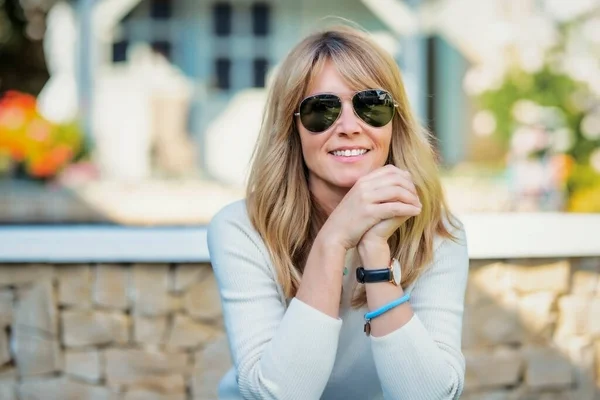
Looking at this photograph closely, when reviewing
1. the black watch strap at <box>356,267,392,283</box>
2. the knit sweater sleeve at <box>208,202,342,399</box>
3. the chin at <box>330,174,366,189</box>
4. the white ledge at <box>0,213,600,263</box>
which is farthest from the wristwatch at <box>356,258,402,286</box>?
the white ledge at <box>0,213,600,263</box>

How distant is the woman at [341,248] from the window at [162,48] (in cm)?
745

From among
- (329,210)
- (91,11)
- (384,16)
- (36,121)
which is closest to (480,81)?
(384,16)

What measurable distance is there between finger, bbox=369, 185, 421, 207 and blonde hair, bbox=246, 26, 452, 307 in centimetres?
19

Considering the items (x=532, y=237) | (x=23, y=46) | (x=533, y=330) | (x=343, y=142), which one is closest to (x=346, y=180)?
(x=343, y=142)

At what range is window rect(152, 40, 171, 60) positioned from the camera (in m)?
9.05

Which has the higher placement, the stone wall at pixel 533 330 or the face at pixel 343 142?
the face at pixel 343 142

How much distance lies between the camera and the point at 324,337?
5.09 ft

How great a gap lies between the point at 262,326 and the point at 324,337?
0.14 m

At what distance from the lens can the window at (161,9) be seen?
9.06 meters

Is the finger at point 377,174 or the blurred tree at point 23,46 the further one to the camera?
the blurred tree at point 23,46

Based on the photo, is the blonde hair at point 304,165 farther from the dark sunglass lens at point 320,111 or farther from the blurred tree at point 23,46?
the blurred tree at point 23,46

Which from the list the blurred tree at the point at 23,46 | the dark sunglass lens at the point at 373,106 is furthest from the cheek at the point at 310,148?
the blurred tree at the point at 23,46

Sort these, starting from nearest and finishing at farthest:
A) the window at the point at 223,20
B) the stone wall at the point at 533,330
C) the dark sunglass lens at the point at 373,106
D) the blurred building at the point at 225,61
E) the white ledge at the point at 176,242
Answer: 1. the dark sunglass lens at the point at 373,106
2. the white ledge at the point at 176,242
3. the stone wall at the point at 533,330
4. the blurred building at the point at 225,61
5. the window at the point at 223,20

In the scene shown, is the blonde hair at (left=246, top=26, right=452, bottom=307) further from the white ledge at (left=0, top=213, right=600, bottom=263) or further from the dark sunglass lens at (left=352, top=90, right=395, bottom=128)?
the white ledge at (left=0, top=213, right=600, bottom=263)
